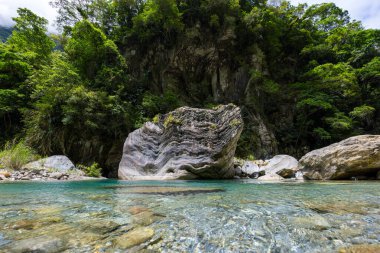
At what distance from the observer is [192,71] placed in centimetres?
2133

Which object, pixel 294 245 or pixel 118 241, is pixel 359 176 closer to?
pixel 294 245

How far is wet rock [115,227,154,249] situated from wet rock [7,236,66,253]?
0.39 m

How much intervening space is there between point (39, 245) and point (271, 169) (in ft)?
35.3

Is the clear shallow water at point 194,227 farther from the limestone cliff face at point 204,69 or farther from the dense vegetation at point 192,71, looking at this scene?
the limestone cliff face at point 204,69

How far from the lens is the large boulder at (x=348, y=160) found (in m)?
7.89

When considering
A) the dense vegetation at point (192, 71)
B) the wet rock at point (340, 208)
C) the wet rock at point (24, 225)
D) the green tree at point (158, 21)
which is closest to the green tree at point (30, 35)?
the dense vegetation at point (192, 71)

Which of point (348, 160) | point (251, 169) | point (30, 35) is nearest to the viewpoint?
point (348, 160)

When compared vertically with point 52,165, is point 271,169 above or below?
above

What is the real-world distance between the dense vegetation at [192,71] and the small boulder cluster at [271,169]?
542 cm

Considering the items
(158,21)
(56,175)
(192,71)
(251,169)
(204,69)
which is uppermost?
(158,21)

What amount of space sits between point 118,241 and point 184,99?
19073mm

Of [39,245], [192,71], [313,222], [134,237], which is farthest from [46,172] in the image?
[192,71]

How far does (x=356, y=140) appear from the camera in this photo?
8602mm

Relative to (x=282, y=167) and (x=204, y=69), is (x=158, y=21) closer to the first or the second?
(x=204, y=69)
